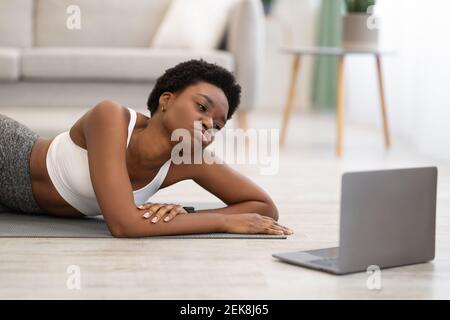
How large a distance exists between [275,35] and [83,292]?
4.98m

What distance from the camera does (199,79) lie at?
7.29 feet

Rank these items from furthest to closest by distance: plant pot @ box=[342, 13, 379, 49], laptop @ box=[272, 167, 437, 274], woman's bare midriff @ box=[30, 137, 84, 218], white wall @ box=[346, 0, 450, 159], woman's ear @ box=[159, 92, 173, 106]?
plant pot @ box=[342, 13, 379, 49] < white wall @ box=[346, 0, 450, 159] < woman's bare midriff @ box=[30, 137, 84, 218] < woman's ear @ box=[159, 92, 173, 106] < laptop @ box=[272, 167, 437, 274]

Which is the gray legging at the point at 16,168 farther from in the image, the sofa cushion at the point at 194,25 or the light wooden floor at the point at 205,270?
the sofa cushion at the point at 194,25

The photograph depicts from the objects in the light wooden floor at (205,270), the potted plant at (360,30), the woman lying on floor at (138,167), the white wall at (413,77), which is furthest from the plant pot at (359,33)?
the woman lying on floor at (138,167)

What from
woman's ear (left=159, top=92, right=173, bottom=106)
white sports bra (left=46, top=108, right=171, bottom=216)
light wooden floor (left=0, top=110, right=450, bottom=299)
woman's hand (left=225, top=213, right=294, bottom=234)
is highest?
woman's ear (left=159, top=92, right=173, bottom=106)

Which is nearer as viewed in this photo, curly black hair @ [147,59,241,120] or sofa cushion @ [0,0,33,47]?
curly black hair @ [147,59,241,120]

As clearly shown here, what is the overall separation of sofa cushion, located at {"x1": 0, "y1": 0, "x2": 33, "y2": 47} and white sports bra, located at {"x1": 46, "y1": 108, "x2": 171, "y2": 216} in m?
2.40

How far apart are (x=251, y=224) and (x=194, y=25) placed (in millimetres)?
2304

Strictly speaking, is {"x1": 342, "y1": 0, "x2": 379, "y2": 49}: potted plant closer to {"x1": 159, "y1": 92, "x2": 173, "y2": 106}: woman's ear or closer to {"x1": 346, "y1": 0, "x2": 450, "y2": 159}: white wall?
{"x1": 346, "y1": 0, "x2": 450, "y2": 159}: white wall

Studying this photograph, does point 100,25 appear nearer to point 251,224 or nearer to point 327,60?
point 327,60

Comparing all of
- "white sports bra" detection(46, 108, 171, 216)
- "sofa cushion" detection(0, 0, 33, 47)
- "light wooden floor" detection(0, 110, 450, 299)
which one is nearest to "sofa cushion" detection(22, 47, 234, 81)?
"sofa cushion" detection(0, 0, 33, 47)

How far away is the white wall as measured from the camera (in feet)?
13.5

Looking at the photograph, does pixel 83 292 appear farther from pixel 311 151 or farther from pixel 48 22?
pixel 48 22

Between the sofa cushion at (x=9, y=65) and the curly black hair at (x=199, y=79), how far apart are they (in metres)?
2.02
